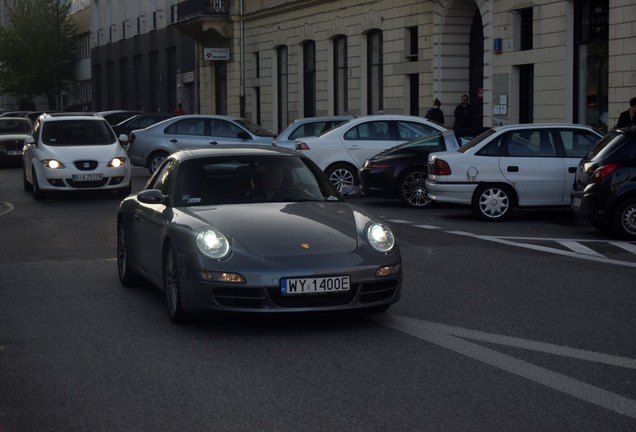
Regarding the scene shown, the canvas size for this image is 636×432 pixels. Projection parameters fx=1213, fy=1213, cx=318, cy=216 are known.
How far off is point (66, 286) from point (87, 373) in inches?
159

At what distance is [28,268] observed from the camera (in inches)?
501

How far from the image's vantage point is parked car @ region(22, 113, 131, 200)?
22.3m

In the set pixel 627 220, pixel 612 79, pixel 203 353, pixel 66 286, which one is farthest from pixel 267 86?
pixel 203 353

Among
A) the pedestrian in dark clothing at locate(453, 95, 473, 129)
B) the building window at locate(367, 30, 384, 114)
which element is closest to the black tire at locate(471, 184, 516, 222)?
the pedestrian in dark clothing at locate(453, 95, 473, 129)

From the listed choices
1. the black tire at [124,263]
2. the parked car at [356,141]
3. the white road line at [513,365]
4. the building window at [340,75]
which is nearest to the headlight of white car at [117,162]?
the parked car at [356,141]

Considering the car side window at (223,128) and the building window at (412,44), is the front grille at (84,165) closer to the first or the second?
the car side window at (223,128)

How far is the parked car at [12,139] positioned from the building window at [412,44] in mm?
11653

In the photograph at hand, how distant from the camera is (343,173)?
75.6 ft

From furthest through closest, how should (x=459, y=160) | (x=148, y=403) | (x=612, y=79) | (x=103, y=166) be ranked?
(x=612, y=79) < (x=103, y=166) < (x=459, y=160) < (x=148, y=403)

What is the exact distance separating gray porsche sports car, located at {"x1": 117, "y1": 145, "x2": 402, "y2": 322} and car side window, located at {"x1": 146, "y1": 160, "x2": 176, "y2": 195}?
Answer: 20mm

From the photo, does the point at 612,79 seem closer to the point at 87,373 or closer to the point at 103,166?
the point at 103,166

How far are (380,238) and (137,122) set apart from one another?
29.2 metres

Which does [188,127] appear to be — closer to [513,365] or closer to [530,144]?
[530,144]

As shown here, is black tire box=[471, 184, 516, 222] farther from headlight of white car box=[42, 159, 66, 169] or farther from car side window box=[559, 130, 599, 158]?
headlight of white car box=[42, 159, 66, 169]
